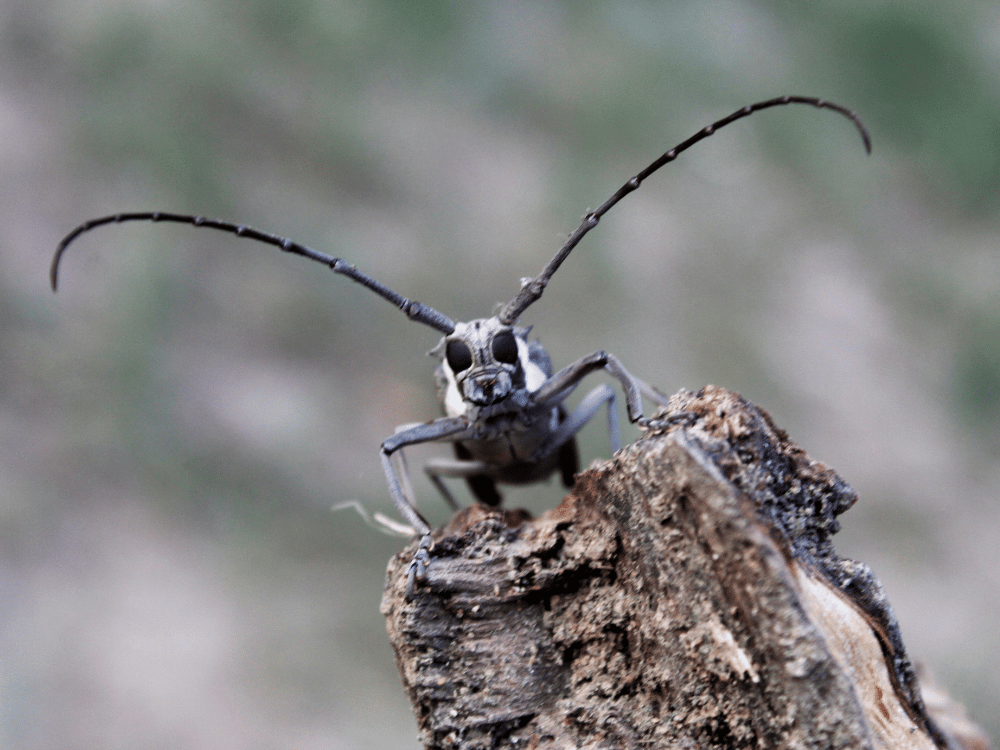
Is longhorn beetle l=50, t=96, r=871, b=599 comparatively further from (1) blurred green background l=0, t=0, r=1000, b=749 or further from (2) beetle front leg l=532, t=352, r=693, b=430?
(1) blurred green background l=0, t=0, r=1000, b=749

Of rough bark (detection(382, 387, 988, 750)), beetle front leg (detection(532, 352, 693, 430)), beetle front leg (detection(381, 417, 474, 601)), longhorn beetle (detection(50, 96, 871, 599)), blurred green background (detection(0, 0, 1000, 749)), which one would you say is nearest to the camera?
rough bark (detection(382, 387, 988, 750))

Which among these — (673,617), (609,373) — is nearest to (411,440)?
(609,373)

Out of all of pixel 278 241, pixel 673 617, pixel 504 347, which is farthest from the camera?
pixel 504 347

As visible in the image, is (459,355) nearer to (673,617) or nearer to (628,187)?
(628,187)

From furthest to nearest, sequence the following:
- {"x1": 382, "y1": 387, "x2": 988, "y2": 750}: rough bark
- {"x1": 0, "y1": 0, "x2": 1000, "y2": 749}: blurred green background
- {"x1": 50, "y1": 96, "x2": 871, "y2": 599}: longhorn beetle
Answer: {"x1": 0, "y1": 0, "x2": 1000, "y2": 749}: blurred green background → {"x1": 50, "y1": 96, "x2": 871, "y2": 599}: longhorn beetle → {"x1": 382, "y1": 387, "x2": 988, "y2": 750}: rough bark

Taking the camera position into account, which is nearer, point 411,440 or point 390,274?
point 411,440

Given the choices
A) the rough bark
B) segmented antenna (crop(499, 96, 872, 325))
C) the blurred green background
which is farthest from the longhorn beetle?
the blurred green background

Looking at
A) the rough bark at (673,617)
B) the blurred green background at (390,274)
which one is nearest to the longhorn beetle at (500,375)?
the rough bark at (673,617)

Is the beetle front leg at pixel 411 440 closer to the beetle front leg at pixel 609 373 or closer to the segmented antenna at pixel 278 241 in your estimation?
the beetle front leg at pixel 609 373
